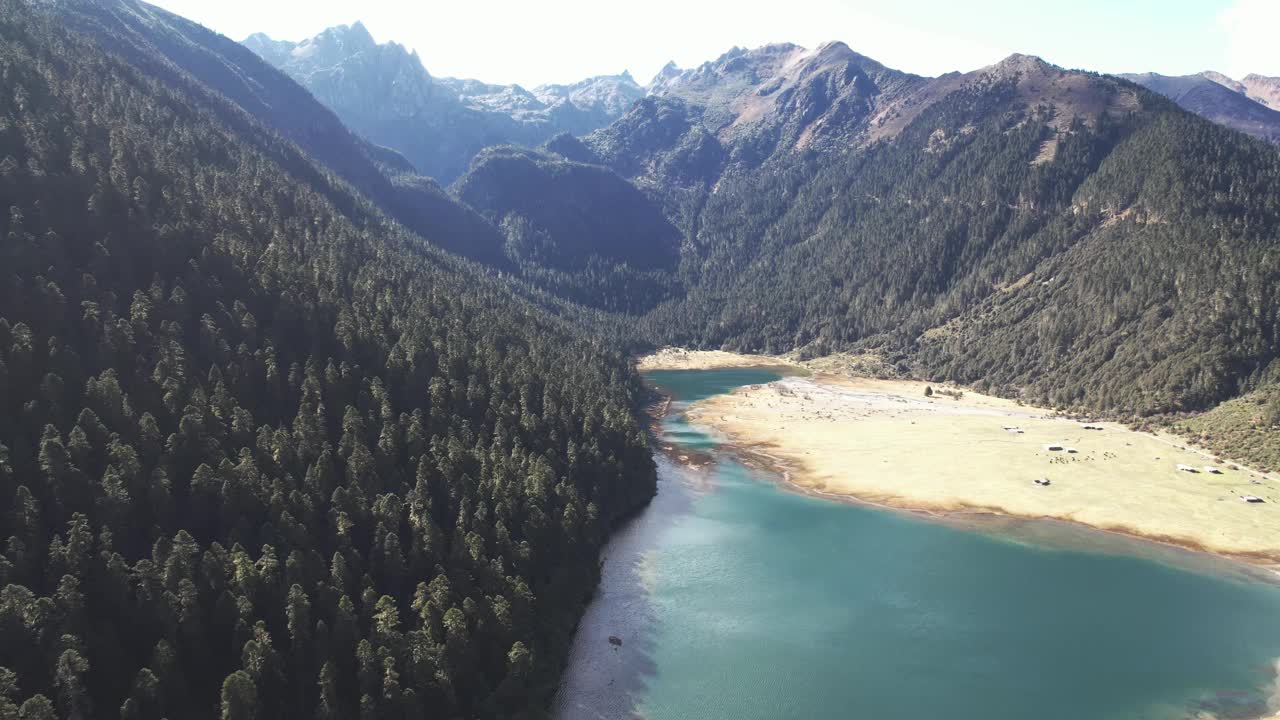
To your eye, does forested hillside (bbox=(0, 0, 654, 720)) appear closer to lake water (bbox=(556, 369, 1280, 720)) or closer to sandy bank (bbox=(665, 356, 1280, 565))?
lake water (bbox=(556, 369, 1280, 720))

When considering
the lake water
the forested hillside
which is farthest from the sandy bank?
the forested hillside

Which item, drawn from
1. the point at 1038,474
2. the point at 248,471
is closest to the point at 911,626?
the point at 1038,474

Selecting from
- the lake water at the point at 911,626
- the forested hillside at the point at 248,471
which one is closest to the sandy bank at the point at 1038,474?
the lake water at the point at 911,626

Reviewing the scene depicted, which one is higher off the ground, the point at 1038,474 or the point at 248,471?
the point at 1038,474

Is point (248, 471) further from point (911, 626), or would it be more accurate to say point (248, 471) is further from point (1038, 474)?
point (1038, 474)

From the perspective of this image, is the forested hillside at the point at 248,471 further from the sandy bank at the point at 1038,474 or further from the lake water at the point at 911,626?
the sandy bank at the point at 1038,474
